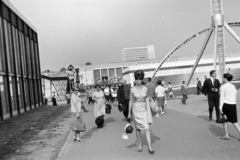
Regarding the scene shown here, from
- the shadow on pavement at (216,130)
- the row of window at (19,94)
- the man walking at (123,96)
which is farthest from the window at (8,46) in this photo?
the shadow on pavement at (216,130)

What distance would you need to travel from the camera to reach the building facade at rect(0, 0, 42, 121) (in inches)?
679

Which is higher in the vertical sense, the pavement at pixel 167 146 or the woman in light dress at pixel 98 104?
the woman in light dress at pixel 98 104

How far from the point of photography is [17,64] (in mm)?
21203

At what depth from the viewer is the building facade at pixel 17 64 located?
56.6ft

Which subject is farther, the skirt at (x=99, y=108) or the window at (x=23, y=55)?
the window at (x=23, y=55)

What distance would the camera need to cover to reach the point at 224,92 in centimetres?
637

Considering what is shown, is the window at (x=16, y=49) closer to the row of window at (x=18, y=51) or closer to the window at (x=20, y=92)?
the row of window at (x=18, y=51)

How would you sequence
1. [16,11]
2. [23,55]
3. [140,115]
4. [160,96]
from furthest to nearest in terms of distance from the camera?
[23,55] → [16,11] → [160,96] → [140,115]

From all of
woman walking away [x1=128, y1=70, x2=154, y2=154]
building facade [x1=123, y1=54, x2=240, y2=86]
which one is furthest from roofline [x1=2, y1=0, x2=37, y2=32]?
building facade [x1=123, y1=54, x2=240, y2=86]

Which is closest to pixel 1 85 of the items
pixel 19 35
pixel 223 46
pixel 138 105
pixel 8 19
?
pixel 8 19

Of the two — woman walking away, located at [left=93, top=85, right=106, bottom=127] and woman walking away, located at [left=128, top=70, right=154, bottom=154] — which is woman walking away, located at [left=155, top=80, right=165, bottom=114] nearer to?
woman walking away, located at [left=93, top=85, right=106, bottom=127]

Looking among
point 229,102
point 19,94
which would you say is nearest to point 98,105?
point 229,102

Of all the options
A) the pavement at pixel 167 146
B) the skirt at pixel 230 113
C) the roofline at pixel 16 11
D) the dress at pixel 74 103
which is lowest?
the pavement at pixel 167 146

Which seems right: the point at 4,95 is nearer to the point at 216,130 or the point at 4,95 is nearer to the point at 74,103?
the point at 74,103
